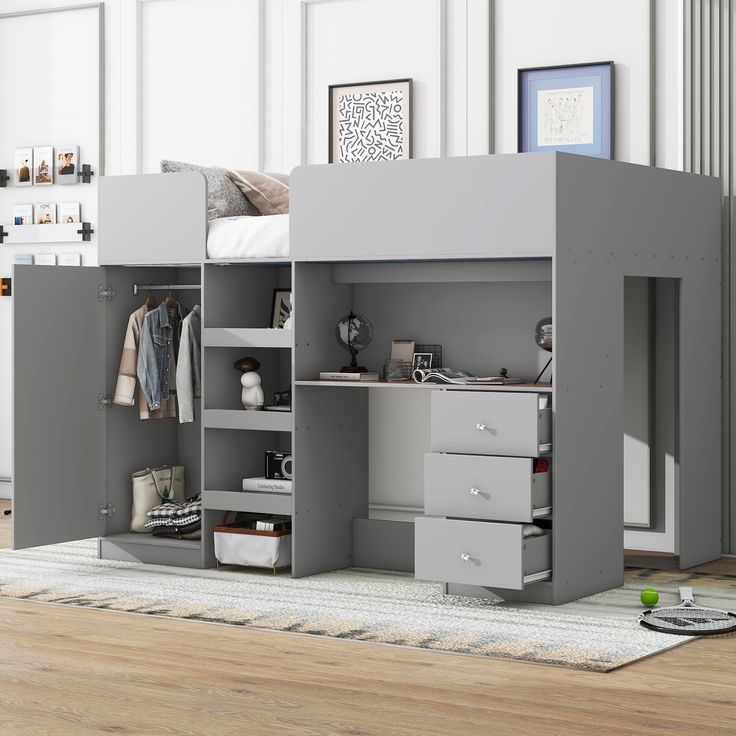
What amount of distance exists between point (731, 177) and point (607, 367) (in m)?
1.15

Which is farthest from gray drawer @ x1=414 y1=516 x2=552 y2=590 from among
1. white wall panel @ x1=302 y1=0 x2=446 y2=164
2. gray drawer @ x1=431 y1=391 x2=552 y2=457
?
white wall panel @ x1=302 y1=0 x2=446 y2=164

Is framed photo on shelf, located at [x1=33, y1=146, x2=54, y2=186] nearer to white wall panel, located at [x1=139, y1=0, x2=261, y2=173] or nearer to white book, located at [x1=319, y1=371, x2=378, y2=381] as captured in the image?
white wall panel, located at [x1=139, y1=0, x2=261, y2=173]

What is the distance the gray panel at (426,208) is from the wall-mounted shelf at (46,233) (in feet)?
7.36

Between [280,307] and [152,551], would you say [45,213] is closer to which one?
[280,307]

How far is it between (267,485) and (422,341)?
0.85 metres

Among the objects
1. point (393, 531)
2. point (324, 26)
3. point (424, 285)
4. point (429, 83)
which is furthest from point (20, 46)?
point (393, 531)

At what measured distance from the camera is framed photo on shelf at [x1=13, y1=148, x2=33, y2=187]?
671cm

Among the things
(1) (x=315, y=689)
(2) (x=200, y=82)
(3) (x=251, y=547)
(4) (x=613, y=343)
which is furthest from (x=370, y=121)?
(1) (x=315, y=689)

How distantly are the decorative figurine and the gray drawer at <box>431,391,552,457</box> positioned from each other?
35.8 inches

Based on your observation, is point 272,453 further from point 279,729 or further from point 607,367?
point 279,729

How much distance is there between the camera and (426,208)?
Result: 4336 millimetres

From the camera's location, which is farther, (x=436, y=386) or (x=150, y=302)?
(x=150, y=302)

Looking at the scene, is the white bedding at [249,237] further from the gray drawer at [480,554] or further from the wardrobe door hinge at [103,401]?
the gray drawer at [480,554]

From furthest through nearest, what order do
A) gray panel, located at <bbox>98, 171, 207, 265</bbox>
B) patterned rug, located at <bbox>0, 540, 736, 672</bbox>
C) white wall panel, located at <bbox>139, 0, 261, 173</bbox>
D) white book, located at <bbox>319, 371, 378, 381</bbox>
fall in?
white wall panel, located at <bbox>139, 0, 261, 173</bbox>, gray panel, located at <bbox>98, 171, 207, 265</bbox>, white book, located at <bbox>319, 371, 378, 381</bbox>, patterned rug, located at <bbox>0, 540, 736, 672</bbox>
